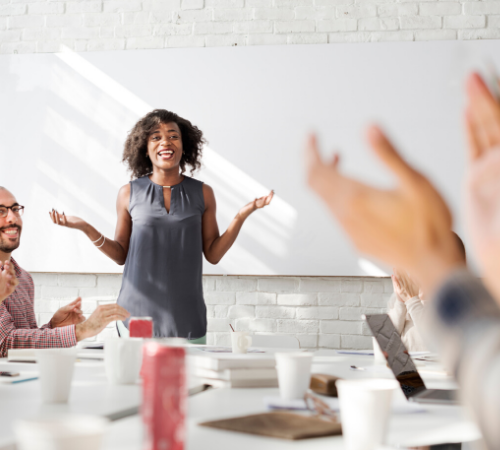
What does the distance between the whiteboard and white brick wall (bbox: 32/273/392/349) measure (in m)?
0.09

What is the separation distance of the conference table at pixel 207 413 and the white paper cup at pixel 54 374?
2 cm

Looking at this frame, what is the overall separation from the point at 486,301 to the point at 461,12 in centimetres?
327

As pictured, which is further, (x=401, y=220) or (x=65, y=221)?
(x=65, y=221)

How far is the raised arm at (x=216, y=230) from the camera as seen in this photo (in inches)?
102

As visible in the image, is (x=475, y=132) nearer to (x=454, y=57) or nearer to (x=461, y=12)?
(x=454, y=57)

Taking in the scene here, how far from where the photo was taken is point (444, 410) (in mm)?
1062

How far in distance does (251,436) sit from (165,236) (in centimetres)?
172

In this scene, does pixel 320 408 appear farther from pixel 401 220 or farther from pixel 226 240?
pixel 226 240

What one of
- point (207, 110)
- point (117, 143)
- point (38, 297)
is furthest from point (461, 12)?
point (38, 297)

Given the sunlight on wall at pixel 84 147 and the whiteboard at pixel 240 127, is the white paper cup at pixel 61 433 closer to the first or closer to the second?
the whiteboard at pixel 240 127

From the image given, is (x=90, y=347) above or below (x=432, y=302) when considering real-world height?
below

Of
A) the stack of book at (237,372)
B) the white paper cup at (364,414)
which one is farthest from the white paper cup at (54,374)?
the white paper cup at (364,414)

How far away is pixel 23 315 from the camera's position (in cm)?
211

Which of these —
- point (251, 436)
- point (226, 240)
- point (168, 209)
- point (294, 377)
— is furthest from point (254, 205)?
point (251, 436)
